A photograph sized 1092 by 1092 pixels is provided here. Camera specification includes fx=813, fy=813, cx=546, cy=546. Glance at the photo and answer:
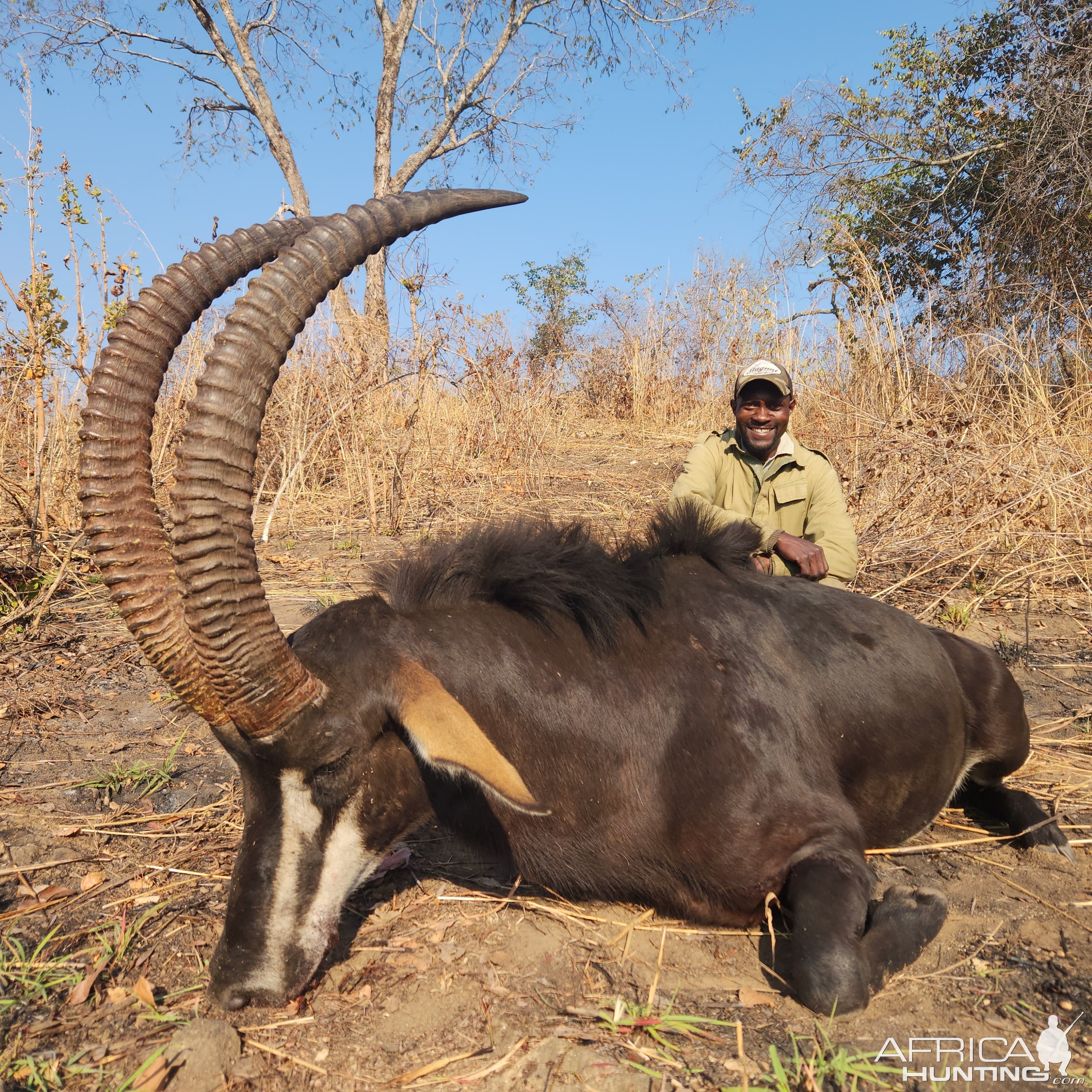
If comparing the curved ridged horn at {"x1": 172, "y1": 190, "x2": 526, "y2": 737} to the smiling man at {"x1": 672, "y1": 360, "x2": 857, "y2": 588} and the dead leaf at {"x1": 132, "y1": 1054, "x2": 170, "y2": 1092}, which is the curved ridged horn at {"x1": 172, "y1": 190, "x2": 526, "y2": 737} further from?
the smiling man at {"x1": 672, "y1": 360, "x2": 857, "y2": 588}

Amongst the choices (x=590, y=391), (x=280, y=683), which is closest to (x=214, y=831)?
(x=280, y=683)

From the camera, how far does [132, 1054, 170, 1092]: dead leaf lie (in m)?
2.28

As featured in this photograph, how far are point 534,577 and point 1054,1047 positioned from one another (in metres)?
2.30

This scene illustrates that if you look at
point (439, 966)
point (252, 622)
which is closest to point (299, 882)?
point (439, 966)

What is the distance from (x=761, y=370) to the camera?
17.5 feet

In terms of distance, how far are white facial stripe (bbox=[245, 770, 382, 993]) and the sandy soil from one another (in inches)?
8.1

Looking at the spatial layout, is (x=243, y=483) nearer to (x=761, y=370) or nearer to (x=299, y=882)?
(x=299, y=882)

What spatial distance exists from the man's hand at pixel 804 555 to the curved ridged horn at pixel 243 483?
127 inches

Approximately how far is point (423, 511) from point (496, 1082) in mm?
7558

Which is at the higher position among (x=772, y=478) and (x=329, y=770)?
(x=772, y=478)

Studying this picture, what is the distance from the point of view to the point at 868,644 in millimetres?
3916

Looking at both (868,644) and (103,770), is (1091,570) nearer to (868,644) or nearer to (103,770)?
(868,644)

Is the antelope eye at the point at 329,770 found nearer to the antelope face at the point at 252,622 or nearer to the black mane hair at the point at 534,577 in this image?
the antelope face at the point at 252,622

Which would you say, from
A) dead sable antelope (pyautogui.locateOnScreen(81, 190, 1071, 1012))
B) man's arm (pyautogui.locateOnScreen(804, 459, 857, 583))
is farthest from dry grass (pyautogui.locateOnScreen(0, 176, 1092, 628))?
dead sable antelope (pyautogui.locateOnScreen(81, 190, 1071, 1012))
